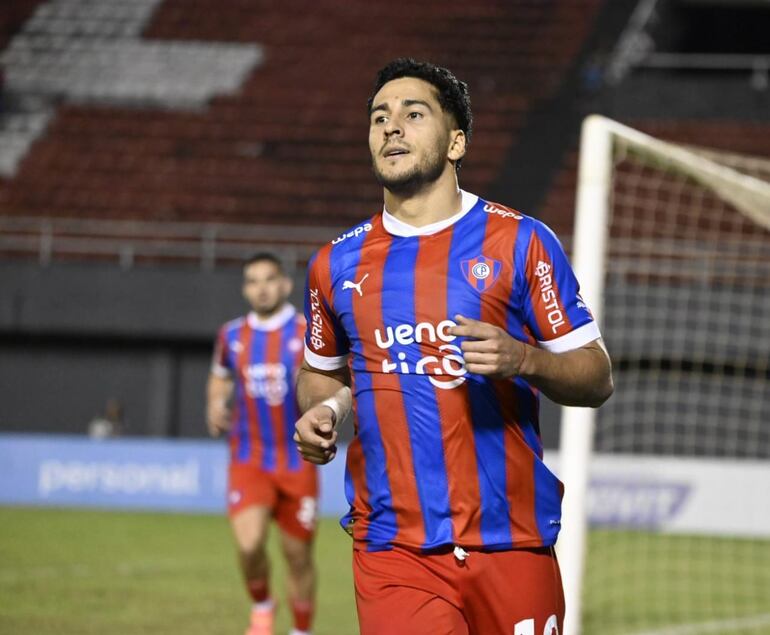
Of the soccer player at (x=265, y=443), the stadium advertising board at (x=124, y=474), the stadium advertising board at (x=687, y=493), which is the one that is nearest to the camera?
the soccer player at (x=265, y=443)

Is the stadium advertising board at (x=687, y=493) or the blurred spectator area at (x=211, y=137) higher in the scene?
the blurred spectator area at (x=211, y=137)

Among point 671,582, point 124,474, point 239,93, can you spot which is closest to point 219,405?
point 671,582

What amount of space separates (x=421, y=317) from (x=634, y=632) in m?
5.59

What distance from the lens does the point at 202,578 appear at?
36.8ft

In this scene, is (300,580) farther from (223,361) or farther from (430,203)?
(430,203)

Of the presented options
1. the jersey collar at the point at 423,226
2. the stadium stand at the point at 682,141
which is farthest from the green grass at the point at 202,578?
the stadium stand at the point at 682,141

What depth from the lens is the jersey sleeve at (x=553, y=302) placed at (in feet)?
12.8

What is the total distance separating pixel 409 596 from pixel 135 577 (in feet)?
24.9

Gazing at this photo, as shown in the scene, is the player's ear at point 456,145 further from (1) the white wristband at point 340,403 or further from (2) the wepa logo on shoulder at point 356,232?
(1) the white wristband at point 340,403

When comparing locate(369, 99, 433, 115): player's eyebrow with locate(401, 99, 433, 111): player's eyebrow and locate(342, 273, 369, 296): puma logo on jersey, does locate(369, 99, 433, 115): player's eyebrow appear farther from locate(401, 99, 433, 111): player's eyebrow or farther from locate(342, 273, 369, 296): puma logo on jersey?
locate(342, 273, 369, 296): puma logo on jersey

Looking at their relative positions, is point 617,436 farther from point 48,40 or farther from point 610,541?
point 48,40

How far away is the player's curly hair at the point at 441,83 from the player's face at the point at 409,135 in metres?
0.02

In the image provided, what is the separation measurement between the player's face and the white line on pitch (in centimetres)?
565

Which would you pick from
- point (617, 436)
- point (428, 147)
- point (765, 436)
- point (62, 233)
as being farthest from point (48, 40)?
point (428, 147)
